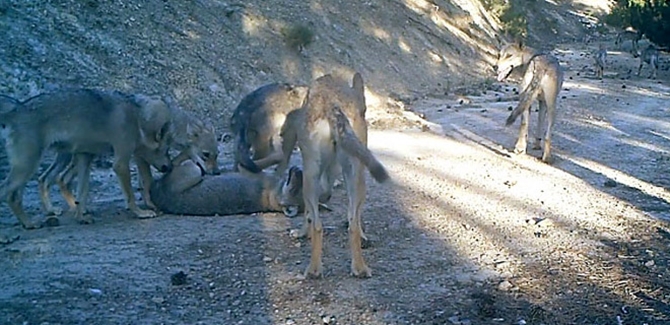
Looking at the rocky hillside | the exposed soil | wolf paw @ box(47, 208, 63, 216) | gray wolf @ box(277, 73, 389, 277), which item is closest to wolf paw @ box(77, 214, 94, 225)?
the exposed soil

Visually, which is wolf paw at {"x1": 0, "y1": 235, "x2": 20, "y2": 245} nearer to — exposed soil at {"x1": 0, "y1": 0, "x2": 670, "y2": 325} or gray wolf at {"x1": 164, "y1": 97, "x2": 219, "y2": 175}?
exposed soil at {"x1": 0, "y1": 0, "x2": 670, "y2": 325}

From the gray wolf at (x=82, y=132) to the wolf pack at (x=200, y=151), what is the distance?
0.01 m

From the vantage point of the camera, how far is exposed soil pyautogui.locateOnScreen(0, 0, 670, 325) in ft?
21.0

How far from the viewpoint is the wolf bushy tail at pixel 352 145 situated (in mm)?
6480

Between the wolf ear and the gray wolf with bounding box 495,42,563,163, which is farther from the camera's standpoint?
the gray wolf with bounding box 495,42,563,163

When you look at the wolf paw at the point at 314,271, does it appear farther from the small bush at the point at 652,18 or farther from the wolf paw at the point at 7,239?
the small bush at the point at 652,18

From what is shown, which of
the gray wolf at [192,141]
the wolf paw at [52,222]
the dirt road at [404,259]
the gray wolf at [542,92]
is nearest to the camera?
the dirt road at [404,259]

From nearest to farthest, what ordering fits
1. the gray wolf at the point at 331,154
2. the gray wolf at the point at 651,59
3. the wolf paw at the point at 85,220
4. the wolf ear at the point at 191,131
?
the gray wolf at the point at 331,154 → the wolf paw at the point at 85,220 → the wolf ear at the point at 191,131 → the gray wolf at the point at 651,59

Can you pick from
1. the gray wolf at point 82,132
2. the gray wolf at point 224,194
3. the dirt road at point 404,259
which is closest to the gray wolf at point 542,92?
the dirt road at point 404,259

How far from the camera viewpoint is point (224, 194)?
31.1ft

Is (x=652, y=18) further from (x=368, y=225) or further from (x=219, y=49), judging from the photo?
(x=368, y=225)

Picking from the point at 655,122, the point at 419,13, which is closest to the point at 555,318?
the point at 655,122

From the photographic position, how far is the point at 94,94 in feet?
29.7

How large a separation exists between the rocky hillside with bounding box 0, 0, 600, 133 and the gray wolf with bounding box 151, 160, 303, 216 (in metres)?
5.24
